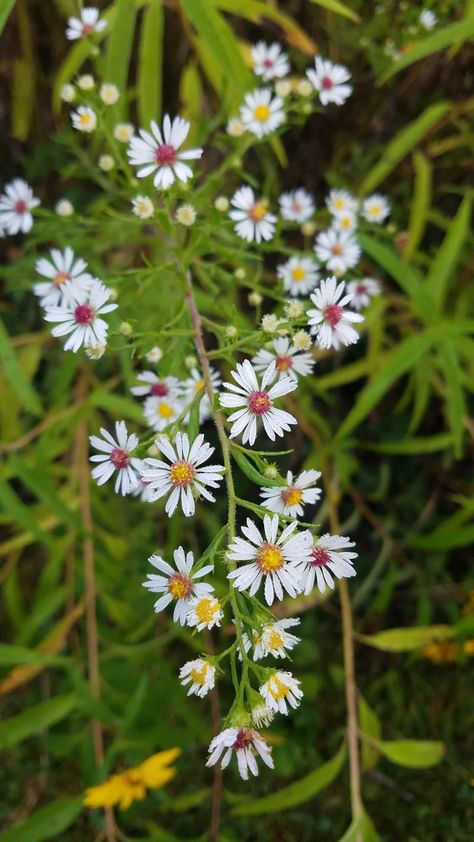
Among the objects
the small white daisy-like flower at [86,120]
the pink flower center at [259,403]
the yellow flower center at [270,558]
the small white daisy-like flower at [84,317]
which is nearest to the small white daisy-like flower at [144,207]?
the small white daisy-like flower at [84,317]

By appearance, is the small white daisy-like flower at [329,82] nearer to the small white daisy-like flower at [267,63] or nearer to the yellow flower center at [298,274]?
the small white daisy-like flower at [267,63]

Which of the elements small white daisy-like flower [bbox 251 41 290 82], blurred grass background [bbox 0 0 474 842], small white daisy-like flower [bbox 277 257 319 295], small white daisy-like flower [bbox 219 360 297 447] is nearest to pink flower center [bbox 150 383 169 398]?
small white daisy-like flower [bbox 219 360 297 447]

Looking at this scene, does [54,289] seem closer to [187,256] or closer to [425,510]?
[187,256]

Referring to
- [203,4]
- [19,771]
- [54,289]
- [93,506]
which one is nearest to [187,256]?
[54,289]

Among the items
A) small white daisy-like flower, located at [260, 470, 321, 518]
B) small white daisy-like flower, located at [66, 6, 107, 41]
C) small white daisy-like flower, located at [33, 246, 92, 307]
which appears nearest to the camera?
small white daisy-like flower, located at [260, 470, 321, 518]

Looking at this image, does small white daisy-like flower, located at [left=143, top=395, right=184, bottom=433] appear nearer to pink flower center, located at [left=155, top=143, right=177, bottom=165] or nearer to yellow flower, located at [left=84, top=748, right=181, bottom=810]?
pink flower center, located at [left=155, top=143, right=177, bottom=165]

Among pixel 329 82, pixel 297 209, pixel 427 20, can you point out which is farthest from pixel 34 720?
pixel 427 20
